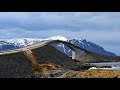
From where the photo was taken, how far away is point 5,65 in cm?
748
